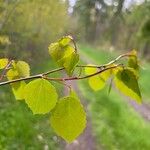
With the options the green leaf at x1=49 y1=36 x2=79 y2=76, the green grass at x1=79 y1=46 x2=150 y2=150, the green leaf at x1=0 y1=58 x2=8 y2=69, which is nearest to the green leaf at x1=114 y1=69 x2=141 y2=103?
the green leaf at x1=49 y1=36 x2=79 y2=76

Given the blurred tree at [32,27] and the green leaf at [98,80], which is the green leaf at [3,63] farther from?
the blurred tree at [32,27]

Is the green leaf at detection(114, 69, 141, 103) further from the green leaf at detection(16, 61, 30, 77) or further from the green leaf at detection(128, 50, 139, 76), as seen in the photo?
the green leaf at detection(16, 61, 30, 77)

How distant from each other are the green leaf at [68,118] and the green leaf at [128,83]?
0.13 meters

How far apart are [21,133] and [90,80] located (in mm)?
Result: 7543

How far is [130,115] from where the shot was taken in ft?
48.1

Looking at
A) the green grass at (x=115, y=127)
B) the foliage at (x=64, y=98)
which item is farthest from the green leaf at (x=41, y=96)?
the green grass at (x=115, y=127)

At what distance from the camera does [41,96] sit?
3.37ft

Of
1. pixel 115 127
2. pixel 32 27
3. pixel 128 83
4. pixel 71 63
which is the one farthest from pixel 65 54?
pixel 32 27

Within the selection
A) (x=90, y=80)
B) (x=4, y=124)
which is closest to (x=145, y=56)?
(x=4, y=124)

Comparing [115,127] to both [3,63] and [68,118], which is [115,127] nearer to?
[3,63]

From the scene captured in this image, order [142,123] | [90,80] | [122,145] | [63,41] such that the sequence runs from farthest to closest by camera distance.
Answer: [142,123] → [122,145] → [90,80] → [63,41]

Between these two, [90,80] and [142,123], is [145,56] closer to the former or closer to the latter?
[142,123]

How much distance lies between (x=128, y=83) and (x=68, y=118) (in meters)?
0.16

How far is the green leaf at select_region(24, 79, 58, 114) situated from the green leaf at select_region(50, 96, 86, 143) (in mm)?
16
